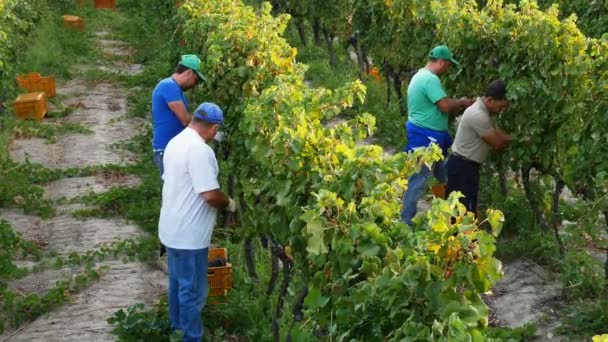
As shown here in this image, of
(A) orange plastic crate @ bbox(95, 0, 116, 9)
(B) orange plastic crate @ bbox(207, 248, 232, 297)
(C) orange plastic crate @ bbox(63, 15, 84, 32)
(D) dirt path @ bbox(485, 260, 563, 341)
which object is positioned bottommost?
(D) dirt path @ bbox(485, 260, 563, 341)

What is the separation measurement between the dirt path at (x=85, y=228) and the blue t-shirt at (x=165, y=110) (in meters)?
1.25

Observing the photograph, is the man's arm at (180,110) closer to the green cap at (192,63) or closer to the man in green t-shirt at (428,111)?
the green cap at (192,63)

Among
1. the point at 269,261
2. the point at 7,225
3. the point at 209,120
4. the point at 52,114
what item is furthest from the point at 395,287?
the point at 52,114

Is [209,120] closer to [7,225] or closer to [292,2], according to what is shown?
[7,225]

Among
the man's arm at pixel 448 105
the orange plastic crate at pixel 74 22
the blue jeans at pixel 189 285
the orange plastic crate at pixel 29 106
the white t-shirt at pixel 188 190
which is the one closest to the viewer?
the white t-shirt at pixel 188 190

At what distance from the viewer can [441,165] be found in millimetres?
8039

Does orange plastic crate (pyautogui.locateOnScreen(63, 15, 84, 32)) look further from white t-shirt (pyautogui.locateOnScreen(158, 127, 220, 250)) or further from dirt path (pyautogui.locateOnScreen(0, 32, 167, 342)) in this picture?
white t-shirt (pyautogui.locateOnScreen(158, 127, 220, 250))

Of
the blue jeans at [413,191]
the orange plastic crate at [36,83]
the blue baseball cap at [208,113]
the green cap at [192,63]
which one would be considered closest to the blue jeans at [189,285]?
the blue baseball cap at [208,113]

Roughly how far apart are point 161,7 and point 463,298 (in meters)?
14.0

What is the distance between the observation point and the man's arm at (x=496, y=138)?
277 inches

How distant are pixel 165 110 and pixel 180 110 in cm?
17

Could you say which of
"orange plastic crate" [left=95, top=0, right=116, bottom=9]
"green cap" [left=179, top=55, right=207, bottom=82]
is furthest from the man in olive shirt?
"orange plastic crate" [left=95, top=0, right=116, bottom=9]

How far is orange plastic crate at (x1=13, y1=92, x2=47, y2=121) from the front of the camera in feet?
40.5

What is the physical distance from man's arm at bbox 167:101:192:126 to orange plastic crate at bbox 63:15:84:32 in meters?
12.6
